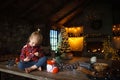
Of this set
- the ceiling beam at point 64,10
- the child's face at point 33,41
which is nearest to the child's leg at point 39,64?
the child's face at point 33,41

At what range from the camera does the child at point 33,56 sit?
87.8 inches

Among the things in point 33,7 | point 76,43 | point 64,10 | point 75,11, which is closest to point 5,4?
point 33,7

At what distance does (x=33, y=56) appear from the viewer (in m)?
2.34

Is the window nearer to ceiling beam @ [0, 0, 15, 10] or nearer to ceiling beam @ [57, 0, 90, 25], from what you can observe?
ceiling beam @ [57, 0, 90, 25]

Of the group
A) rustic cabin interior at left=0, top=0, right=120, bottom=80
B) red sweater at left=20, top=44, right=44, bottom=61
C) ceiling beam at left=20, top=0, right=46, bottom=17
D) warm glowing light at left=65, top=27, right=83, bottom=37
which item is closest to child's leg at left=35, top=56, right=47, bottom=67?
red sweater at left=20, top=44, right=44, bottom=61

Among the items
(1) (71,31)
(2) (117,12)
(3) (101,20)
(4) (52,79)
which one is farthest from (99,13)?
(4) (52,79)

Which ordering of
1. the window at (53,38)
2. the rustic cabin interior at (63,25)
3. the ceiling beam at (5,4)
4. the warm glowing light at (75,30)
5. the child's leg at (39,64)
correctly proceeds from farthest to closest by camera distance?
the warm glowing light at (75,30), the window at (53,38), the rustic cabin interior at (63,25), the ceiling beam at (5,4), the child's leg at (39,64)

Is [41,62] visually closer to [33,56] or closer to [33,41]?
[33,56]

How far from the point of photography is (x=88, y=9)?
28.6 feet

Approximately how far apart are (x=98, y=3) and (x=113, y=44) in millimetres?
2049

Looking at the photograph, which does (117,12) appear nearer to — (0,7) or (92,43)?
(92,43)

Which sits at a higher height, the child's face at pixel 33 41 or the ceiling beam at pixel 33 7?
the ceiling beam at pixel 33 7

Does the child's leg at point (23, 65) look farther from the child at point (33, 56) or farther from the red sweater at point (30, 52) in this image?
the red sweater at point (30, 52)

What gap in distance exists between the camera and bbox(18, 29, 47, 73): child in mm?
2230
